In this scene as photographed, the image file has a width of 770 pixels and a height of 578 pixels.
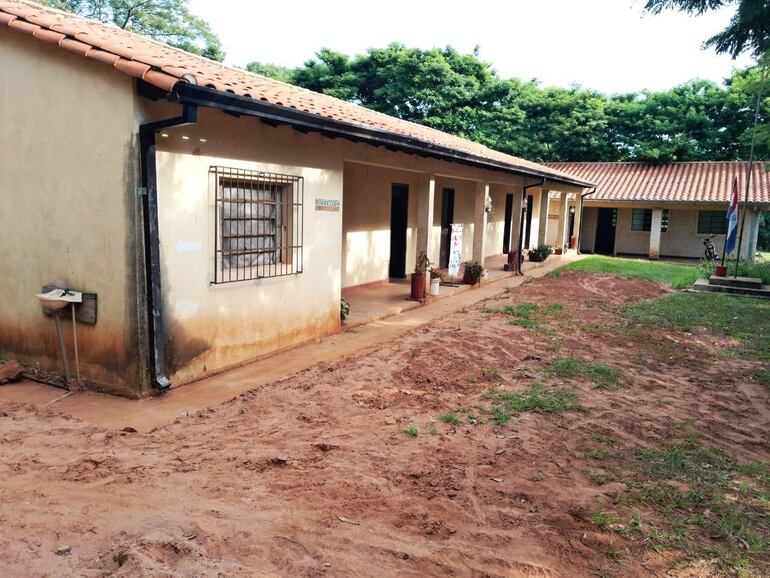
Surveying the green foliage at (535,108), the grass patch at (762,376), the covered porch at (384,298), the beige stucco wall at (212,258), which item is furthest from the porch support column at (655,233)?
the beige stucco wall at (212,258)

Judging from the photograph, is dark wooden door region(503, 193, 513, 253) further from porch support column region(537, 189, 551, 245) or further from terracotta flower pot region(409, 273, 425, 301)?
terracotta flower pot region(409, 273, 425, 301)

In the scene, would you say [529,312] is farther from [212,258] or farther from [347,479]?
[347,479]

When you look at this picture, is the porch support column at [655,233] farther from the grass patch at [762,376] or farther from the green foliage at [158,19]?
the green foliage at [158,19]

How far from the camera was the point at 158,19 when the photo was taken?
2975 cm

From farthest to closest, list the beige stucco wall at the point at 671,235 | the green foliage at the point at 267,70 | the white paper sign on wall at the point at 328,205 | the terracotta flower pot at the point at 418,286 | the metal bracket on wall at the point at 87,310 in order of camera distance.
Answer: the green foliage at the point at 267,70 < the beige stucco wall at the point at 671,235 < the terracotta flower pot at the point at 418,286 < the white paper sign on wall at the point at 328,205 < the metal bracket on wall at the point at 87,310

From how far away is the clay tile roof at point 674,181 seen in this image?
23.5 m

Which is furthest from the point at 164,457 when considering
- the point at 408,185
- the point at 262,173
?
the point at 408,185

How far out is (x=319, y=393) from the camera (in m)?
6.04

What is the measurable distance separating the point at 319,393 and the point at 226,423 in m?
1.12

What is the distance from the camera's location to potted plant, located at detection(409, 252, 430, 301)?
11477 mm

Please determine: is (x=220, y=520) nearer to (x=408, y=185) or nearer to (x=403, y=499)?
(x=403, y=499)

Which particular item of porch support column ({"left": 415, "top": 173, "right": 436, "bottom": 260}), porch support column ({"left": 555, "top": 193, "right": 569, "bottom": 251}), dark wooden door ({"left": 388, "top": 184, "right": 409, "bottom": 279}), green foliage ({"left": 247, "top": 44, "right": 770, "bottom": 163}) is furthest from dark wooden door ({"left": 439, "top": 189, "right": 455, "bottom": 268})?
green foliage ({"left": 247, "top": 44, "right": 770, "bottom": 163})

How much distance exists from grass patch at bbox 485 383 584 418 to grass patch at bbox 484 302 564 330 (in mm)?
3313

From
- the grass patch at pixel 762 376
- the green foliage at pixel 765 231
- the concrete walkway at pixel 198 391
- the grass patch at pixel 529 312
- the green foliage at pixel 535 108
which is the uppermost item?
the green foliage at pixel 535 108
